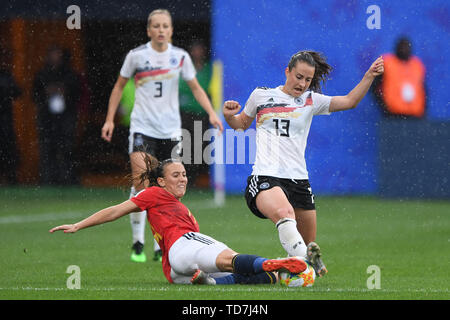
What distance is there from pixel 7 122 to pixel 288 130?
45.8ft

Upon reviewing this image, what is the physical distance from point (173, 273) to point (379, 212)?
7.86 meters

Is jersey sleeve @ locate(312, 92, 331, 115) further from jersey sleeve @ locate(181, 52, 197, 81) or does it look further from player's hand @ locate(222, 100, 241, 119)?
jersey sleeve @ locate(181, 52, 197, 81)

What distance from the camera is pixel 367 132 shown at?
17141mm

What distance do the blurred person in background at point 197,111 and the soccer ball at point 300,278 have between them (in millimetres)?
12254

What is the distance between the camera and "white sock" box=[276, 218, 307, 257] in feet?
22.9

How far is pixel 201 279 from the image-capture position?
6938 millimetres

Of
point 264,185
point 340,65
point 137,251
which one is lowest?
point 137,251

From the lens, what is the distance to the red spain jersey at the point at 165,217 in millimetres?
7215

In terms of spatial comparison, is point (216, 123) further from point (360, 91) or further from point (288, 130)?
point (360, 91)

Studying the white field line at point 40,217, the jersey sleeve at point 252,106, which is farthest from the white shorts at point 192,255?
the white field line at point 40,217

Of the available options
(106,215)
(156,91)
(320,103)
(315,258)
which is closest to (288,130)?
(320,103)

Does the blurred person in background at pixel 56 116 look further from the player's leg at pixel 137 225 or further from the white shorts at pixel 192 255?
the white shorts at pixel 192 255

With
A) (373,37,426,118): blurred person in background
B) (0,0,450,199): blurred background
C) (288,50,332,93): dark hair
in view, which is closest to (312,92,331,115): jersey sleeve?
(288,50,332,93): dark hair

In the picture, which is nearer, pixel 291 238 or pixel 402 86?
pixel 291 238
